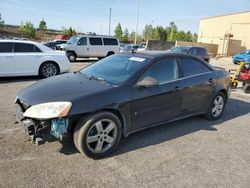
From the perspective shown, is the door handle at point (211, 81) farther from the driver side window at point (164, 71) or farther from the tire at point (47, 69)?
the tire at point (47, 69)

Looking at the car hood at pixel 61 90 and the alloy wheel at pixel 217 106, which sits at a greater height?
the car hood at pixel 61 90

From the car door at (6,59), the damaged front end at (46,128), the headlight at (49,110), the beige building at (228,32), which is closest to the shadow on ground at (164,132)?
the damaged front end at (46,128)

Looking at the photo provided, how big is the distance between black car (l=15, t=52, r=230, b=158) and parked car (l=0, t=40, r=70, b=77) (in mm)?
4882

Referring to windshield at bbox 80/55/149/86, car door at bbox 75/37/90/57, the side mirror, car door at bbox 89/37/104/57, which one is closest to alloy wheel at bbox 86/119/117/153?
windshield at bbox 80/55/149/86

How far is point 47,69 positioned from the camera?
31.8ft

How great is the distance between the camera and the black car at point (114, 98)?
3488mm

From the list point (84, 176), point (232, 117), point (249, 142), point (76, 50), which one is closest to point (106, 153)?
point (84, 176)

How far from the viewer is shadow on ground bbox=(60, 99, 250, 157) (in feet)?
13.3

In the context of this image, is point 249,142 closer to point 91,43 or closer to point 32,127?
point 32,127

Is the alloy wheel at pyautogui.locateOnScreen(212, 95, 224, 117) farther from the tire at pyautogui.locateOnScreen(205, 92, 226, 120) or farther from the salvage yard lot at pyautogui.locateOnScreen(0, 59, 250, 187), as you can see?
the salvage yard lot at pyautogui.locateOnScreen(0, 59, 250, 187)

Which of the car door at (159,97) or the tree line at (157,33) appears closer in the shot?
the car door at (159,97)

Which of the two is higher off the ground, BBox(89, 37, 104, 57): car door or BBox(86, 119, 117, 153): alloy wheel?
BBox(89, 37, 104, 57): car door

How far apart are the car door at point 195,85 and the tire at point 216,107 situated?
0.64 feet

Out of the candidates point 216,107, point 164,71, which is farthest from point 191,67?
point 216,107
